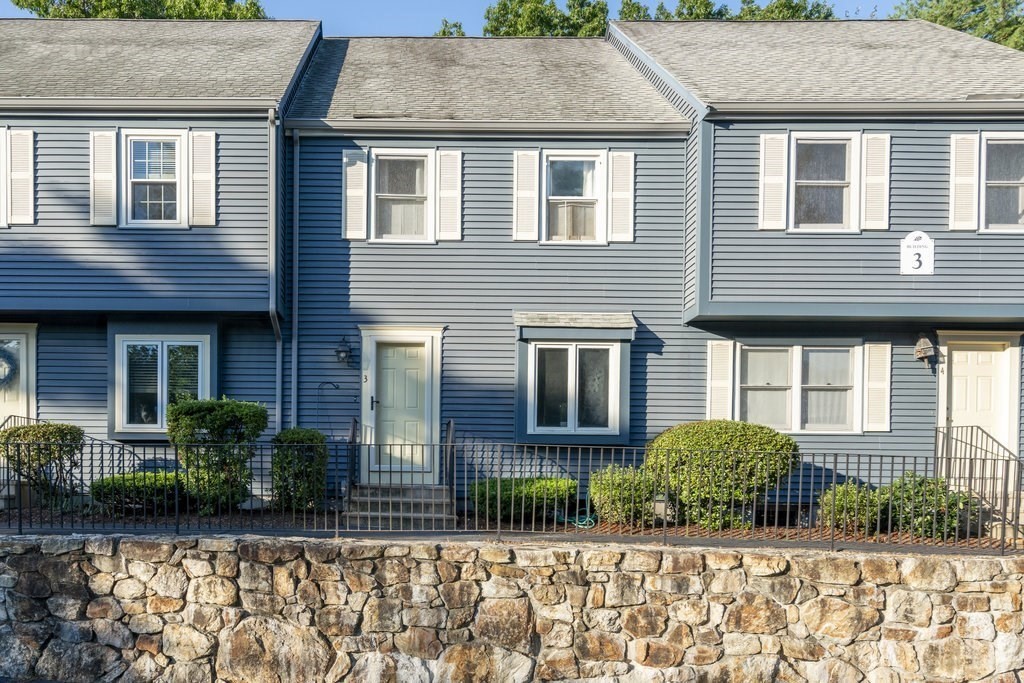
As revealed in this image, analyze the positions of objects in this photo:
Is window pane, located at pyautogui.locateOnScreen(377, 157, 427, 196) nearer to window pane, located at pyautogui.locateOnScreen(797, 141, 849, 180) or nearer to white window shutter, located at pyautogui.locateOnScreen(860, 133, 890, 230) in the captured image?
window pane, located at pyautogui.locateOnScreen(797, 141, 849, 180)

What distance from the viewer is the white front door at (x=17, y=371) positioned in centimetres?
1106

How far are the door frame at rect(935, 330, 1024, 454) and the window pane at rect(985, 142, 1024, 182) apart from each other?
2.06 metres

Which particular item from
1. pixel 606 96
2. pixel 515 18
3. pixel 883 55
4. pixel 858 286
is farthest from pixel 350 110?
pixel 515 18

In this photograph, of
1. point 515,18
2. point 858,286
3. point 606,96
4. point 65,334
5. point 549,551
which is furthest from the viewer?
point 515,18

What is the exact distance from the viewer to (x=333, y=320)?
1121cm

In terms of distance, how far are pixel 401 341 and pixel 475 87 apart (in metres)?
4.22

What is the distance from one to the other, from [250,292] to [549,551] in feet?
17.9

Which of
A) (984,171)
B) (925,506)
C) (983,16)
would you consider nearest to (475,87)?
(984,171)

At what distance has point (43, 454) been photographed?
919 cm

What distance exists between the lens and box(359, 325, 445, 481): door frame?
1116 centimetres

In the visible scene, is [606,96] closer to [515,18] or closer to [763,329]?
[763,329]

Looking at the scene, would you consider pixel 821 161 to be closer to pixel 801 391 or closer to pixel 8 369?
pixel 801 391

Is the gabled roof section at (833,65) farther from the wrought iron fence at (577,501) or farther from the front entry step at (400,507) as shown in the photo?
the front entry step at (400,507)

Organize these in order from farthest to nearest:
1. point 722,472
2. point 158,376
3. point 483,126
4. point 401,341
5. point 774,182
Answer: point 401,341, point 483,126, point 158,376, point 774,182, point 722,472
